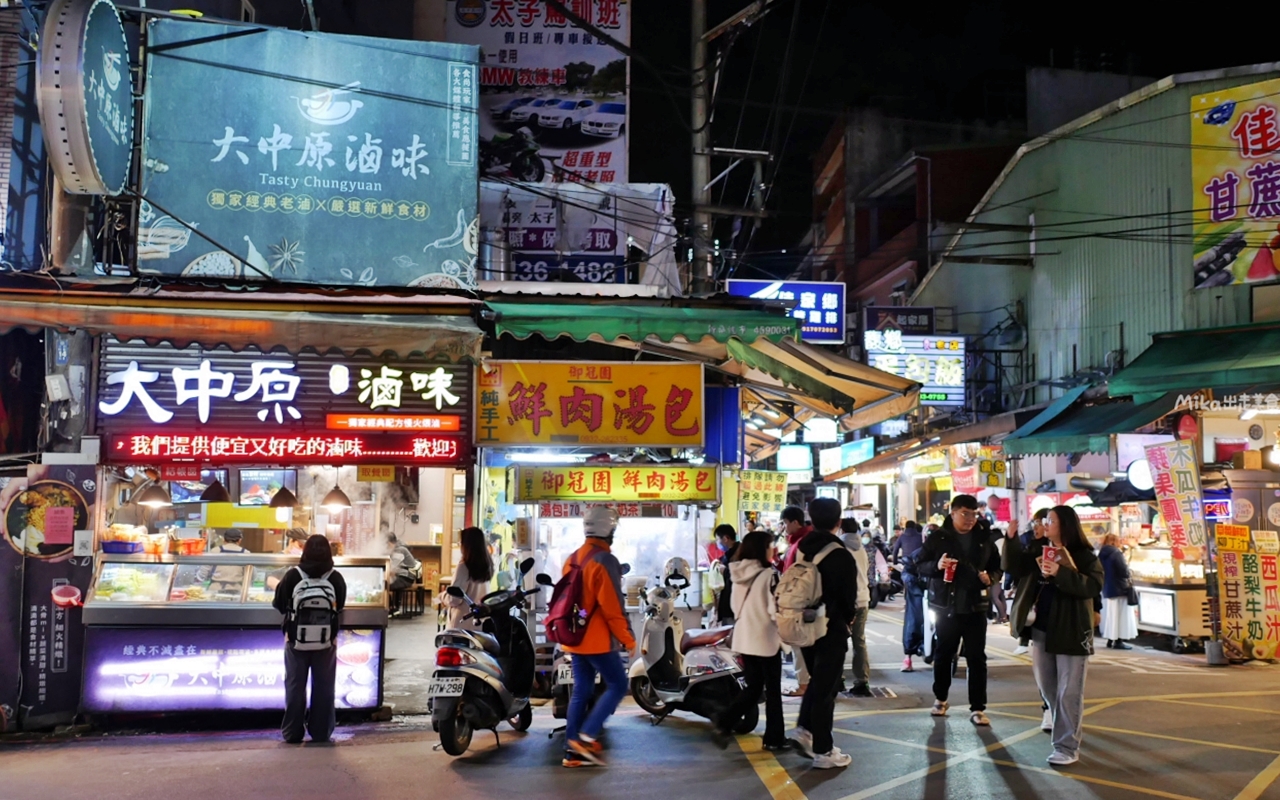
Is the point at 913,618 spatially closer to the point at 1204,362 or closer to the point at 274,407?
the point at 1204,362

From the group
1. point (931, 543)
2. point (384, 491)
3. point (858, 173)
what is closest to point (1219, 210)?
point (931, 543)

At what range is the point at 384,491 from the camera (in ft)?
72.8

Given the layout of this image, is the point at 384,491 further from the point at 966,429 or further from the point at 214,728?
the point at 966,429

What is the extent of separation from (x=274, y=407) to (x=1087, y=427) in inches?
558

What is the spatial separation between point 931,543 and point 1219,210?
1158 cm

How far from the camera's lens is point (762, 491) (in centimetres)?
2023

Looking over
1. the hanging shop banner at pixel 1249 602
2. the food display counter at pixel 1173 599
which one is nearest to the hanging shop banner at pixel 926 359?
the food display counter at pixel 1173 599

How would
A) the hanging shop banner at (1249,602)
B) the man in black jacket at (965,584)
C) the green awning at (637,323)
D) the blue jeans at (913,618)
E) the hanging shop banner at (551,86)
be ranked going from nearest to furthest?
the man in black jacket at (965,584)
the green awning at (637,323)
the blue jeans at (913,618)
the hanging shop banner at (1249,602)
the hanging shop banner at (551,86)

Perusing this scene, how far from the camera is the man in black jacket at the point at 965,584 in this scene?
960cm

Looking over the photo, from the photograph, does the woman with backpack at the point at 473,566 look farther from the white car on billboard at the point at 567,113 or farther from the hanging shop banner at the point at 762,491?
the hanging shop banner at the point at 762,491

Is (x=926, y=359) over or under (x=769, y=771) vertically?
over

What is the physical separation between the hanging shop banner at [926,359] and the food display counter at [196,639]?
55.9 feet

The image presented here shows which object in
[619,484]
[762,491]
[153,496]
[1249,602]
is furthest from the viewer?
[762,491]

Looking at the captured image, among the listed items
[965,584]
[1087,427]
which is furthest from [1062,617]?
[1087,427]
